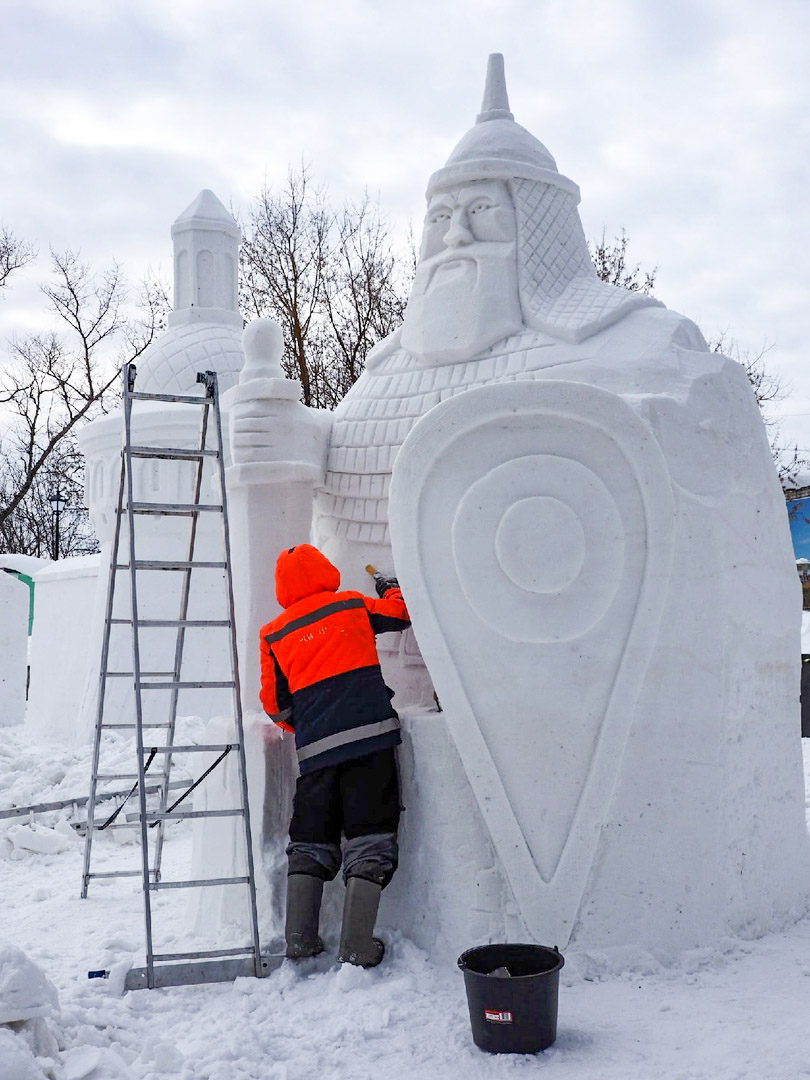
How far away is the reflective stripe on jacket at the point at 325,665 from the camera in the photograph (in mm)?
3967

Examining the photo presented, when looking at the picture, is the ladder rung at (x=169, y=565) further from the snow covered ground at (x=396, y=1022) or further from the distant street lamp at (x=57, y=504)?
→ the distant street lamp at (x=57, y=504)

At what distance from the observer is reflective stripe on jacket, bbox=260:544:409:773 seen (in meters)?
3.97

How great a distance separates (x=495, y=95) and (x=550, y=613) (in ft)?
8.36

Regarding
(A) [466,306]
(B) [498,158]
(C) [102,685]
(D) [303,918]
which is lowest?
(D) [303,918]

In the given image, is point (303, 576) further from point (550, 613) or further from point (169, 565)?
point (550, 613)

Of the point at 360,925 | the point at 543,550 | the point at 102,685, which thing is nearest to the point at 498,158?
the point at 543,550

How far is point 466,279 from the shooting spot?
15.2 feet

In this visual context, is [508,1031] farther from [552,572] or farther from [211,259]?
[211,259]

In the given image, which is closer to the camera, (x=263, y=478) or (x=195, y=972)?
(x=195, y=972)

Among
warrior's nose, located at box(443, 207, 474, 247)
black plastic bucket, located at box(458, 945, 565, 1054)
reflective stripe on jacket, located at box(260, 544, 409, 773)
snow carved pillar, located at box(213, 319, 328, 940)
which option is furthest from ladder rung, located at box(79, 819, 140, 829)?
warrior's nose, located at box(443, 207, 474, 247)

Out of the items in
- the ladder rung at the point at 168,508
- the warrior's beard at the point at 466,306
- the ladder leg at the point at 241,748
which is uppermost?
the warrior's beard at the point at 466,306

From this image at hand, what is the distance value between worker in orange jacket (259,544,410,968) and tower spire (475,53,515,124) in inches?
88.1

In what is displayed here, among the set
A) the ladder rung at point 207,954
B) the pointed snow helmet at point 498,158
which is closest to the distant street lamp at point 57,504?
the pointed snow helmet at point 498,158

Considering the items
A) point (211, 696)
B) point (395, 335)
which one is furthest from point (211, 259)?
point (395, 335)
